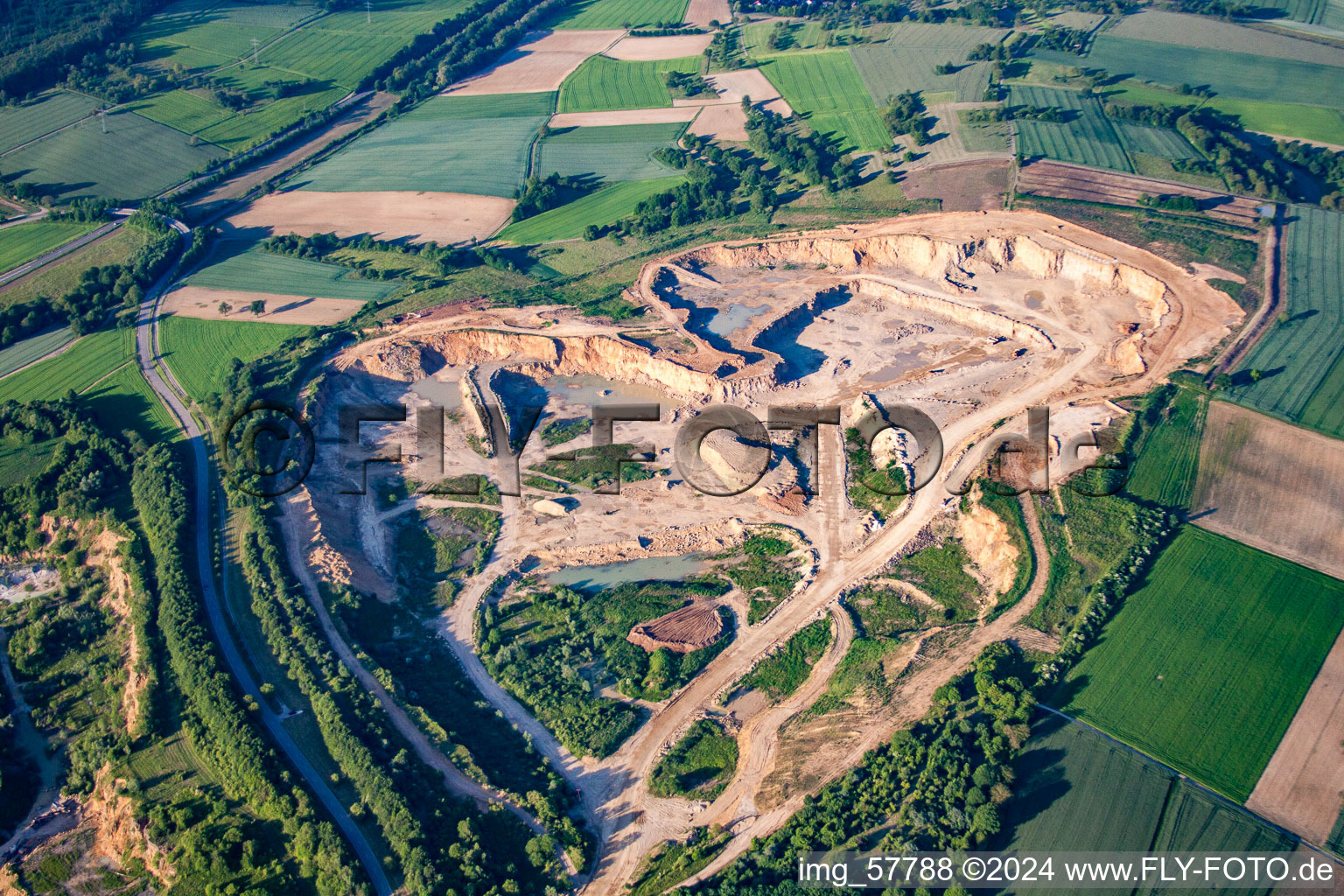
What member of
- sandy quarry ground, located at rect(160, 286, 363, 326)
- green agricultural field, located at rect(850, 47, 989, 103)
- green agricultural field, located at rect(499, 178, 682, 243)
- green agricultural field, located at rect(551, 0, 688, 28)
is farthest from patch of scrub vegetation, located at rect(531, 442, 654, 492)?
green agricultural field, located at rect(551, 0, 688, 28)

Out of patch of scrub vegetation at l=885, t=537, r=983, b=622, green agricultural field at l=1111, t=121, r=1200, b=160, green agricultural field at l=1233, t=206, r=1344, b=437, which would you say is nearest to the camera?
patch of scrub vegetation at l=885, t=537, r=983, b=622

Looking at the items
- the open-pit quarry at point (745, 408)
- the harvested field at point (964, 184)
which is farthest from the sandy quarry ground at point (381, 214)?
the harvested field at point (964, 184)

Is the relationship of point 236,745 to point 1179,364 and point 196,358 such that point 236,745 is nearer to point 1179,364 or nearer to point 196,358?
point 196,358

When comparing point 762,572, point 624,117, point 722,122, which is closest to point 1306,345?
point 762,572

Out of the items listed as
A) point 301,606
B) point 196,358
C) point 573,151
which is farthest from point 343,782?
point 573,151

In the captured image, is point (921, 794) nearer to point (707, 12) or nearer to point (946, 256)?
point (946, 256)

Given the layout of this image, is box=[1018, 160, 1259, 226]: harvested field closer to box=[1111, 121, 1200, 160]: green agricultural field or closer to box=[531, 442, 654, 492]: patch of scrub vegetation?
box=[1111, 121, 1200, 160]: green agricultural field

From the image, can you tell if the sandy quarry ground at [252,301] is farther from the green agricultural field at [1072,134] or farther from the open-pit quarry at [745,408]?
the green agricultural field at [1072,134]
